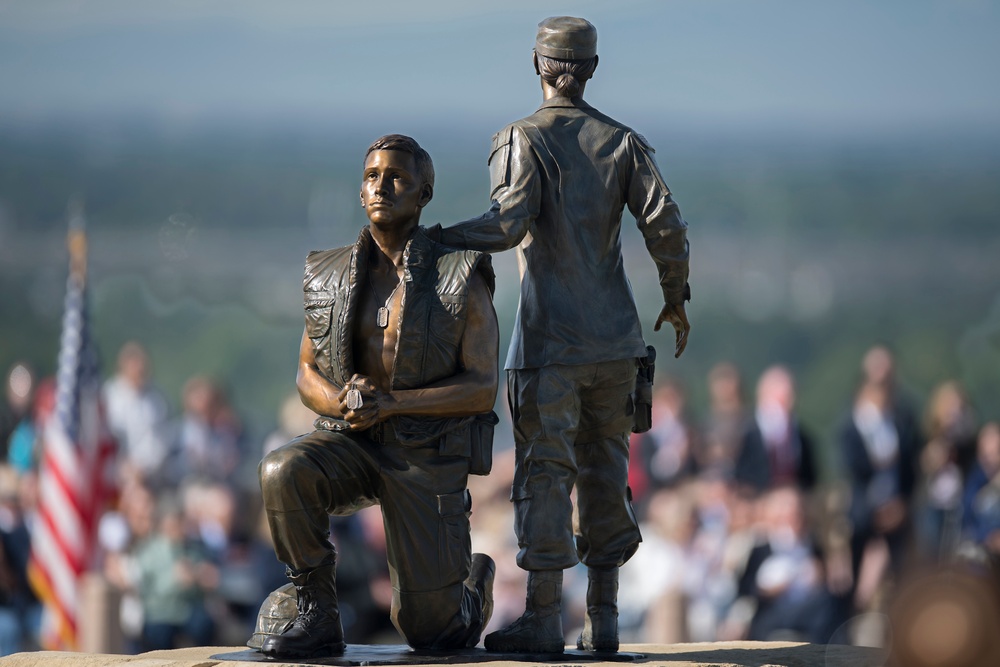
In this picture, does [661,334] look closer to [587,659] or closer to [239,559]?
[239,559]

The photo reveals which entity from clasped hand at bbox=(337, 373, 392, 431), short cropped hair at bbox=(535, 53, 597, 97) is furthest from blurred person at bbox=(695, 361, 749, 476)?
clasped hand at bbox=(337, 373, 392, 431)

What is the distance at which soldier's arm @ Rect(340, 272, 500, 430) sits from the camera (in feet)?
16.9

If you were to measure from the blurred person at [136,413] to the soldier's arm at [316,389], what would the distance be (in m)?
5.86

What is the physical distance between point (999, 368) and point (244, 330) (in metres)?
6.57

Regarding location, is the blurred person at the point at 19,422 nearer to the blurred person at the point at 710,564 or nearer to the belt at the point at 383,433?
the blurred person at the point at 710,564

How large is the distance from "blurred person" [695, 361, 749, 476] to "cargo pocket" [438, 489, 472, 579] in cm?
505

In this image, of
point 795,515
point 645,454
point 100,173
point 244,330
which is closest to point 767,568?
point 795,515

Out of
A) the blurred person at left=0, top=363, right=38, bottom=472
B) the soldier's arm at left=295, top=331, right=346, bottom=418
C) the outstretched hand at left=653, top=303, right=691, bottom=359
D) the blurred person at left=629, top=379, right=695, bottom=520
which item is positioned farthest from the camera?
the blurred person at left=0, top=363, right=38, bottom=472

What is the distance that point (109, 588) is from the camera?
8719mm

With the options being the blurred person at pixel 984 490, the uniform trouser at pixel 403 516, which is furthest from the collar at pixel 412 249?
the blurred person at pixel 984 490

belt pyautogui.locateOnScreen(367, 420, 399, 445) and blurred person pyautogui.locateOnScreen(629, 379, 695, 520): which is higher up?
belt pyautogui.locateOnScreen(367, 420, 399, 445)

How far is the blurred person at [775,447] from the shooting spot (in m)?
10.1

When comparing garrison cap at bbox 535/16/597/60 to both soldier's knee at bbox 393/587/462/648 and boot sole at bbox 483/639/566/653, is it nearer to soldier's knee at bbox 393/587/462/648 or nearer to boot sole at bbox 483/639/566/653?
soldier's knee at bbox 393/587/462/648

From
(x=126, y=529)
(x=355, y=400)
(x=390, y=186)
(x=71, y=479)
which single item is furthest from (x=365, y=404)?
(x=126, y=529)
